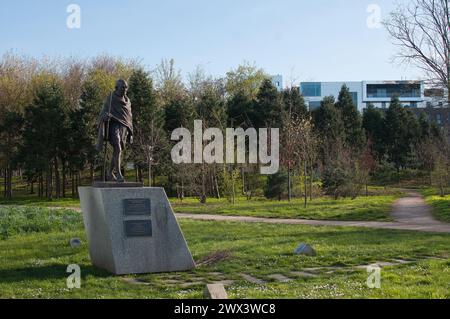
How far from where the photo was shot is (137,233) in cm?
964

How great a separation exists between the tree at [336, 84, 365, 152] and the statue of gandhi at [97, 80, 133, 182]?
4175cm

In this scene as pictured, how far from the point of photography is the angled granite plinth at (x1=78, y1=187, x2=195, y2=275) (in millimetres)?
9469

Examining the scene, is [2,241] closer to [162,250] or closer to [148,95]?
[162,250]

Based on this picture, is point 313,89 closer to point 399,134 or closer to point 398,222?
point 399,134

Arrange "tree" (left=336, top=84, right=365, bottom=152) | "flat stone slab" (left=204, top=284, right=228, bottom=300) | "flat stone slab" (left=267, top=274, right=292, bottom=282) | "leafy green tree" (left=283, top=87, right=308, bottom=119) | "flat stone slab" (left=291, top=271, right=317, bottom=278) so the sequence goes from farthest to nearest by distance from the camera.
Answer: "tree" (left=336, top=84, right=365, bottom=152), "leafy green tree" (left=283, top=87, right=308, bottom=119), "flat stone slab" (left=291, top=271, right=317, bottom=278), "flat stone slab" (left=267, top=274, right=292, bottom=282), "flat stone slab" (left=204, top=284, right=228, bottom=300)

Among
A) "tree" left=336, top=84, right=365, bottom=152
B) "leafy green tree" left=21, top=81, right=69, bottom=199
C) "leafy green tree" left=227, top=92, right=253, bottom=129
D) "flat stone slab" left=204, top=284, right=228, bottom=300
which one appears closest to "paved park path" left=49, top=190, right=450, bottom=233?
"flat stone slab" left=204, top=284, right=228, bottom=300

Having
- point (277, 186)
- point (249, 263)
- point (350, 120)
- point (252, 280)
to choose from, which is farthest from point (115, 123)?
point (350, 120)

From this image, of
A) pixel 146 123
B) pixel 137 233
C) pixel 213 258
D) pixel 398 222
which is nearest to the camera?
pixel 137 233

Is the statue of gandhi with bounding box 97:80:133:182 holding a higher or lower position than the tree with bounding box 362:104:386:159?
lower

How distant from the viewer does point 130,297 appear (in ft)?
24.6

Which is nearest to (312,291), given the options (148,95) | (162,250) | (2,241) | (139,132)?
(162,250)

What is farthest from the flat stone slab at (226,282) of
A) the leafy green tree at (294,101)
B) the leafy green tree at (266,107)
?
the leafy green tree at (294,101)

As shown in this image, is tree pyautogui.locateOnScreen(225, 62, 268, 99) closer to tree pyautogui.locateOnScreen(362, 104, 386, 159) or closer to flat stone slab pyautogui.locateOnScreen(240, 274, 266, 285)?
tree pyautogui.locateOnScreen(362, 104, 386, 159)

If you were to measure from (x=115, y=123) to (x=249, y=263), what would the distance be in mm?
3817
